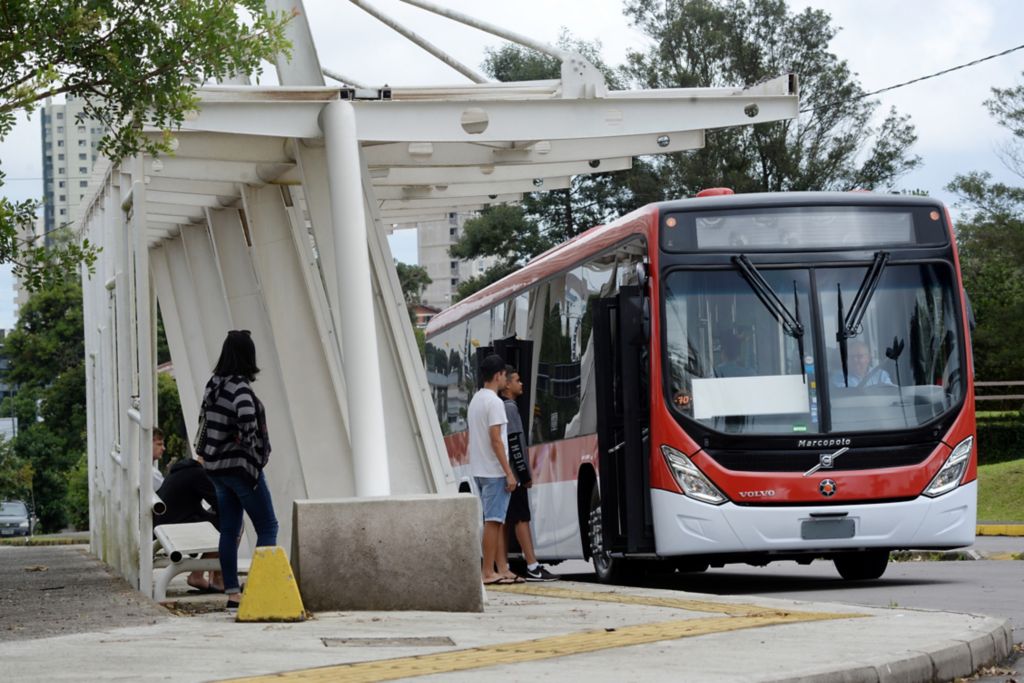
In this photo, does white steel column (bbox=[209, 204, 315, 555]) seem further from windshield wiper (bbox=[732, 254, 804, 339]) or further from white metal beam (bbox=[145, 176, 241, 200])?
windshield wiper (bbox=[732, 254, 804, 339])

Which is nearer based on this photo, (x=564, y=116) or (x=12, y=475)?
(x=564, y=116)

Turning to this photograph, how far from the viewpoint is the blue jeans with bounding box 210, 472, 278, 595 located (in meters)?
11.2

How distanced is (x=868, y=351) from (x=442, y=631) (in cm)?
540

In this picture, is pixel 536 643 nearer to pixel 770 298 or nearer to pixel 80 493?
pixel 770 298

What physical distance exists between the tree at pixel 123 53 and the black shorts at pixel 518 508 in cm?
523

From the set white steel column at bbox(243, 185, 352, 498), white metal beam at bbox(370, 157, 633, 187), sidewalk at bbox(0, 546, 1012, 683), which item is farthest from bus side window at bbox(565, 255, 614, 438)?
sidewalk at bbox(0, 546, 1012, 683)

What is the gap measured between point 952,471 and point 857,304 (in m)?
1.50

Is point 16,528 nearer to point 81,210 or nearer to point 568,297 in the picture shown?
point 81,210

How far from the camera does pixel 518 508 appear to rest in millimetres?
15336

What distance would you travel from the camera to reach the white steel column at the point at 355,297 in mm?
12516

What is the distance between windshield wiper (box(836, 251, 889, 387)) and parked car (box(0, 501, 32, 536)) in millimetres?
58736

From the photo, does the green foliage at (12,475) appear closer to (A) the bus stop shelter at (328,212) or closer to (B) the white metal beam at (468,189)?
(A) the bus stop shelter at (328,212)

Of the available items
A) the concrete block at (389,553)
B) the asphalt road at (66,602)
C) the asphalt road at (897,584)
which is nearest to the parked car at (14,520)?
the asphalt road at (66,602)

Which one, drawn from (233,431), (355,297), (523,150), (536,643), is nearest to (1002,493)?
(523,150)
